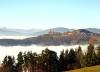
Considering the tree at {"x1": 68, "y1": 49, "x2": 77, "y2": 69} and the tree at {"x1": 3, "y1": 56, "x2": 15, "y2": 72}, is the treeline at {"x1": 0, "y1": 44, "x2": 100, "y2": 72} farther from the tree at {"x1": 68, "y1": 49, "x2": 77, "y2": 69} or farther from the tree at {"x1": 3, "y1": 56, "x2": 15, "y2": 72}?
the tree at {"x1": 68, "y1": 49, "x2": 77, "y2": 69}

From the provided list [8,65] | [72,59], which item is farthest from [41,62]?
[72,59]

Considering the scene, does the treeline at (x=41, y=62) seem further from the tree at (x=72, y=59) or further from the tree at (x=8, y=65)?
the tree at (x=72, y=59)

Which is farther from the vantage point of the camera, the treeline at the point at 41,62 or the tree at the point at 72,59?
the tree at the point at 72,59

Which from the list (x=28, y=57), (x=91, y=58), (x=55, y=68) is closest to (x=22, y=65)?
(x=28, y=57)

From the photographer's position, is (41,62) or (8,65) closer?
(41,62)

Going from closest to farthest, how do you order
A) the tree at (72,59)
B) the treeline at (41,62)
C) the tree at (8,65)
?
the treeline at (41,62), the tree at (8,65), the tree at (72,59)

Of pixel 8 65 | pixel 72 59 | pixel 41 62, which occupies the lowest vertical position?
pixel 8 65

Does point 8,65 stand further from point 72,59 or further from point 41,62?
point 72,59

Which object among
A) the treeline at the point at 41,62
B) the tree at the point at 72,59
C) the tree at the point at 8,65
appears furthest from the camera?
the tree at the point at 72,59

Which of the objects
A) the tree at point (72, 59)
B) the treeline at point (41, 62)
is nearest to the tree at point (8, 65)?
the treeline at point (41, 62)

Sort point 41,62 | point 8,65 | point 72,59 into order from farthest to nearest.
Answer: point 72,59 < point 8,65 < point 41,62

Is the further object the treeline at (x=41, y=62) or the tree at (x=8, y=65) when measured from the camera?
the tree at (x=8, y=65)

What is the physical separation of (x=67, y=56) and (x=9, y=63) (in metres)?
25.5

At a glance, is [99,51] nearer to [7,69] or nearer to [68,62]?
[68,62]
